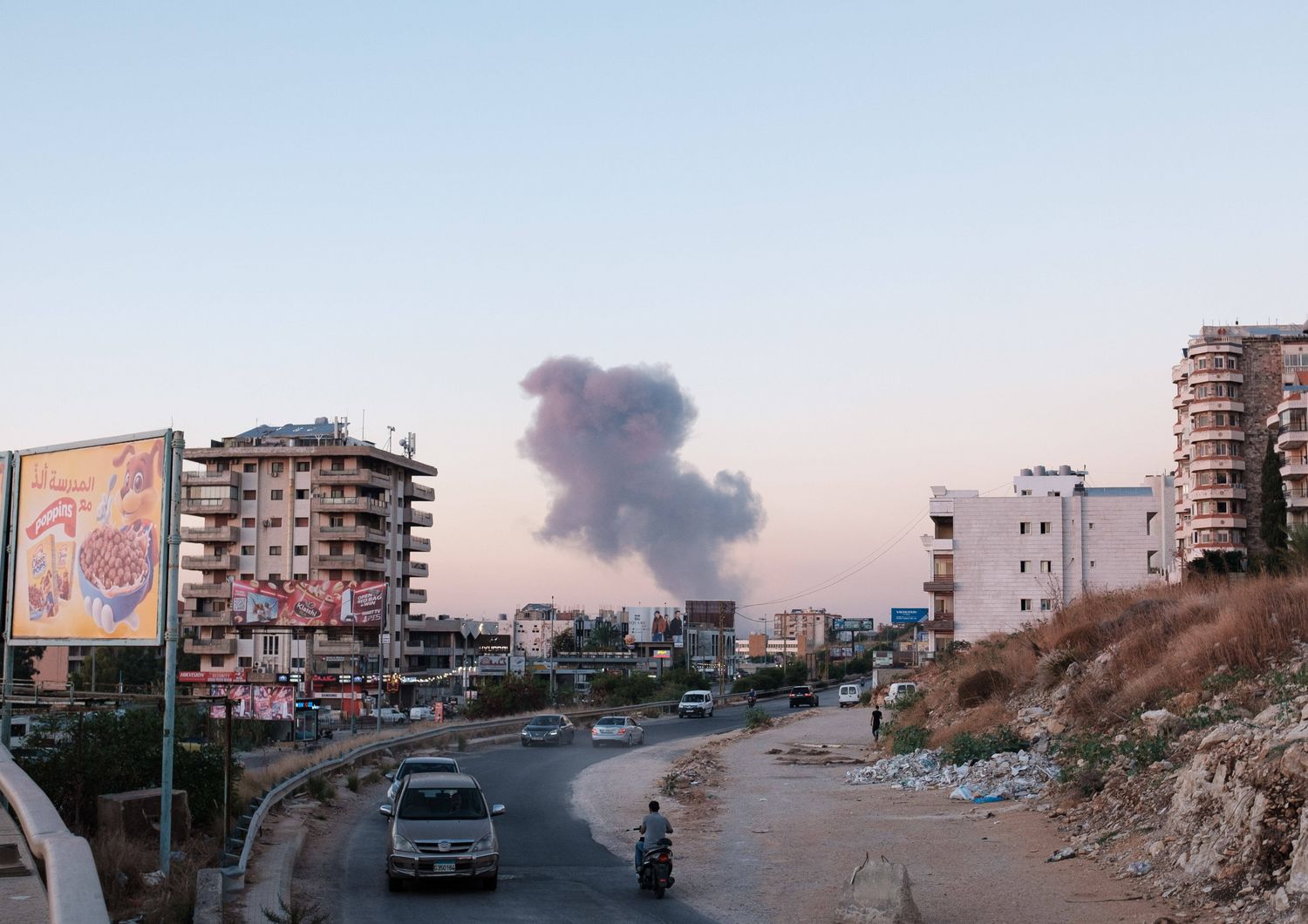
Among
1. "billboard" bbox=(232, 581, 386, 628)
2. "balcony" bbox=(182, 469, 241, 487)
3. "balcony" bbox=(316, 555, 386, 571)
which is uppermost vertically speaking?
"balcony" bbox=(182, 469, 241, 487)

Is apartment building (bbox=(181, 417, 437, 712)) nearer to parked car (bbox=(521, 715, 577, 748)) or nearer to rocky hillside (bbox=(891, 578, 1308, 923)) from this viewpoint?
parked car (bbox=(521, 715, 577, 748))

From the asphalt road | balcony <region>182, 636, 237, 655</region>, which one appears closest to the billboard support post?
the asphalt road

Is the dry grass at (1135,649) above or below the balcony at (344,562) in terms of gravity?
below

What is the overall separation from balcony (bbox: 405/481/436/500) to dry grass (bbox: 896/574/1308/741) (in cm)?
7779

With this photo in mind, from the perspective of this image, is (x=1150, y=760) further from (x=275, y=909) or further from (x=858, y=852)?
(x=275, y=909)

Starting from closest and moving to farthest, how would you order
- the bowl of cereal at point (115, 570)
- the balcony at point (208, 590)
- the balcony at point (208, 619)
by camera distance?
the bowl of cereal at point (115, 570)
the balcony at point (208, 619)
the balcony at point (208, 590)

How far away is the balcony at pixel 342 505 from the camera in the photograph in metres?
106

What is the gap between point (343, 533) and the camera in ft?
347

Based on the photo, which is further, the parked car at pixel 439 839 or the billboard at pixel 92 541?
the billboard at pixel 92 541

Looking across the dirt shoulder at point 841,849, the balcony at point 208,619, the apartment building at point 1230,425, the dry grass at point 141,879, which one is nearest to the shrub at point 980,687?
the dirt shoulder at point 841,849

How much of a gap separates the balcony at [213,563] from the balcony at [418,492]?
16709 millimetres

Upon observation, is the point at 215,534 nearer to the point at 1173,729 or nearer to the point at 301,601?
the point at 301,601

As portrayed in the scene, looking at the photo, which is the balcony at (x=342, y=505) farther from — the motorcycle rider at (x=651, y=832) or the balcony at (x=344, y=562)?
the motorcycle rider at (x=651, y=832)

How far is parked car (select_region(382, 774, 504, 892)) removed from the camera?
18.2m
